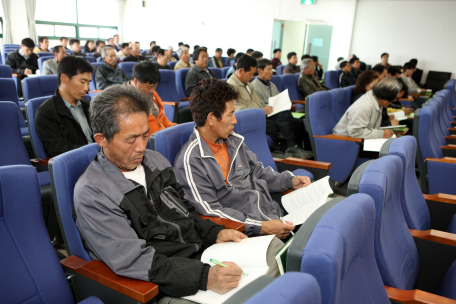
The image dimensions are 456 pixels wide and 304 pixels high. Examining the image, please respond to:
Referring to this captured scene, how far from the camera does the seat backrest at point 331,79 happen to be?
6.66 metres

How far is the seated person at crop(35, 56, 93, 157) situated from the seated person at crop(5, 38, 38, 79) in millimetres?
4966

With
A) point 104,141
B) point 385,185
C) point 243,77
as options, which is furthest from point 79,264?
point 243,77

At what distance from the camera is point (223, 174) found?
181 cm

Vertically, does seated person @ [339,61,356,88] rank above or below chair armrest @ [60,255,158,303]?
above

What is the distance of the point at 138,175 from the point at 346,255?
2.99 feet

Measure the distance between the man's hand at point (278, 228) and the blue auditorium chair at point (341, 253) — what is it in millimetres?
667

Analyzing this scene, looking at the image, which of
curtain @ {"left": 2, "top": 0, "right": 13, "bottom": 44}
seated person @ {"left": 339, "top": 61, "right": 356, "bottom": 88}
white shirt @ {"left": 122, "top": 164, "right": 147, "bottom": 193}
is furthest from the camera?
curtain @ {"left": 2, "top": 0, "right": 13, "bottom": 44}

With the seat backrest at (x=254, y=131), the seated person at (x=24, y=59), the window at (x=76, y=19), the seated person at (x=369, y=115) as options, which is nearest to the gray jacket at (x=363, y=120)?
the seated person at (x=369, y=115)

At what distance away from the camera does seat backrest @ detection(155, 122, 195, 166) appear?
168 centimetres

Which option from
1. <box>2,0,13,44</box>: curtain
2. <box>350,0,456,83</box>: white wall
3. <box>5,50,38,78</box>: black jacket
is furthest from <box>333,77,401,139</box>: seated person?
<box>2,0,13,44</box>: curtain

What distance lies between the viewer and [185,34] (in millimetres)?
13414

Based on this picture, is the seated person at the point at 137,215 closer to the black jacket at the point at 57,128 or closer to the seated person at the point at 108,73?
the black jacket at the point at 57,128

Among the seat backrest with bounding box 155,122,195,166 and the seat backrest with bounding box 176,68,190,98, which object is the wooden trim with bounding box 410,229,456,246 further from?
the seat backrest with bounding box 176,68,190,98

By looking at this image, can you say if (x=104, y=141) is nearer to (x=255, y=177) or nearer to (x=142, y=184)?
(x=142, y=184)
